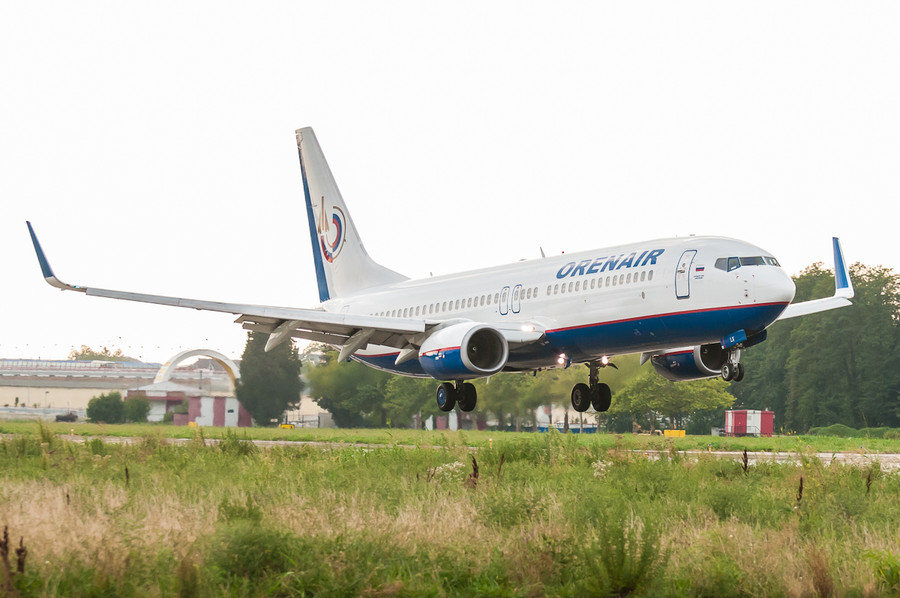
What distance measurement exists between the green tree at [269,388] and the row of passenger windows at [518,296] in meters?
23.1

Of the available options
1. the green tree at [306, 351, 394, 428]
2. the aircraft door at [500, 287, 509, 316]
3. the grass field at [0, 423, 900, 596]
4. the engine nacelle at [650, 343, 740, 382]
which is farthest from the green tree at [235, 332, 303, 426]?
the grass field at [0, 423, 900, 596]

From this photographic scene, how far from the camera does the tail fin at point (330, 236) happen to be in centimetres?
4281

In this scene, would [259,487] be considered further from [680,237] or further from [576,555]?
[680,237]

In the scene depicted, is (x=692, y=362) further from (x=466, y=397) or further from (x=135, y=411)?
(x=135, y=411)

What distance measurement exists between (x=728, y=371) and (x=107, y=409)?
51.9 meters

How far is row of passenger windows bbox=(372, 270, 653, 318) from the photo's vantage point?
2766cm

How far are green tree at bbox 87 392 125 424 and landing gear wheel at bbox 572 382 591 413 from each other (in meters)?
43.4

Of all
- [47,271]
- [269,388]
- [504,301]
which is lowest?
[269,388]

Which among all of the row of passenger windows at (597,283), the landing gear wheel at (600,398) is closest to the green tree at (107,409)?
the landing gear wheel at (600,398)

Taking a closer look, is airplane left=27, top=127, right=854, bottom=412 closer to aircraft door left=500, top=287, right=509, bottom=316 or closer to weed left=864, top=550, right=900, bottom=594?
aircraft door left=500, top=287, right=509, bottom=316

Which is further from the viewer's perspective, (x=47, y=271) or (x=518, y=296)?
(x=518, y=296)

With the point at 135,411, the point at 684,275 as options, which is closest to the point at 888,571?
the point at 684,275

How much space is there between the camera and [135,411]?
69.9 m

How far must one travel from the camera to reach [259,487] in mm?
18422
